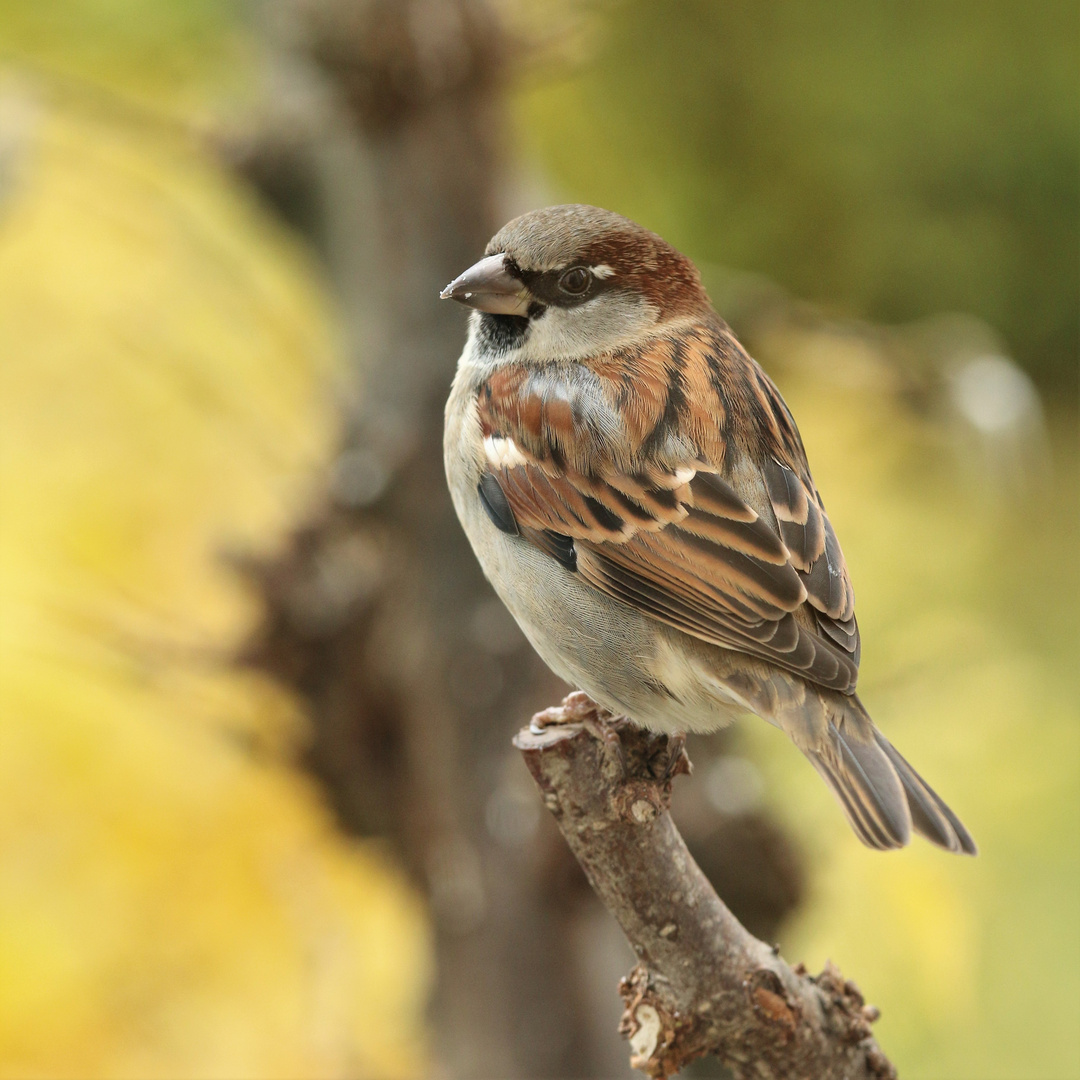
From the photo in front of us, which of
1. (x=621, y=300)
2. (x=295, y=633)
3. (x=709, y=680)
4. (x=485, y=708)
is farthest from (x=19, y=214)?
(x=709, y=680)

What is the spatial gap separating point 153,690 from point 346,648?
532 mm

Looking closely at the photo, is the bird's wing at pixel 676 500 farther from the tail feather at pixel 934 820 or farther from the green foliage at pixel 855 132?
the green foliage at pixel 855 132

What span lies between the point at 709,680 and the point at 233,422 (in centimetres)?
202

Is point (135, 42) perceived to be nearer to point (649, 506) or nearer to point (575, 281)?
point (575, 281)

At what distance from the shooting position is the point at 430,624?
12.1 ft

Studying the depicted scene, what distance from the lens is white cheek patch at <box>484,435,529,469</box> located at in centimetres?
212

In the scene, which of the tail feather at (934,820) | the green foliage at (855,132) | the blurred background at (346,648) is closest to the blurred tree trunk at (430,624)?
the blurred background at (346,648)

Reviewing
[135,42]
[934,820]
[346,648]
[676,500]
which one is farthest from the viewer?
[135,42]

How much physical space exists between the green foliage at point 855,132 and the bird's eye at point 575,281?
3.28m

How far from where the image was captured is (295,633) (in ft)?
11.8

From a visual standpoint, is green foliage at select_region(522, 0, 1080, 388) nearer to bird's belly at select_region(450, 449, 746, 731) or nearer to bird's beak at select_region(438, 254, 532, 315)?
bird's beak at select_region(438, 254, 532, 315)

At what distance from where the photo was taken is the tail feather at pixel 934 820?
1719 mm

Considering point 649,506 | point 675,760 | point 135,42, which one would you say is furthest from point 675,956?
point 135,42

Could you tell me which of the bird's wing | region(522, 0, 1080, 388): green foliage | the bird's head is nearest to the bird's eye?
the bird's head
